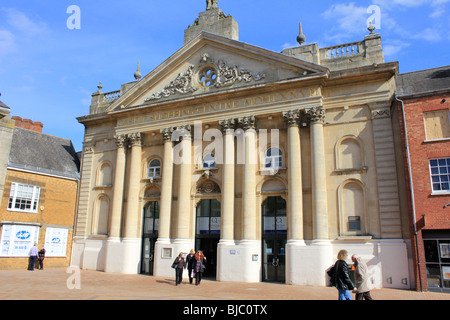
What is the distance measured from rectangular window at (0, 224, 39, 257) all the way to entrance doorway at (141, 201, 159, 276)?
7.67 metres

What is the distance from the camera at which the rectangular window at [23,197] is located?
2616 centimetres

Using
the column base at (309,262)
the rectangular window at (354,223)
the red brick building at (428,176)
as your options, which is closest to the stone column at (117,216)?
the column base at (309,262)

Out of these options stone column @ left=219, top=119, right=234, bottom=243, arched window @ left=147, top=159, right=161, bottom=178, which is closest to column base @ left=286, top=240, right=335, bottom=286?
stone column @ left=219, top=119, right=234, bottom=243

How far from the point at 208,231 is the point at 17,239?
508 inches

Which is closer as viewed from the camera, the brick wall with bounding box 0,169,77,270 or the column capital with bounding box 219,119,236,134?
the column capital with bounding box 219,119,236,134

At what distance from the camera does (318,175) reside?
21156mm

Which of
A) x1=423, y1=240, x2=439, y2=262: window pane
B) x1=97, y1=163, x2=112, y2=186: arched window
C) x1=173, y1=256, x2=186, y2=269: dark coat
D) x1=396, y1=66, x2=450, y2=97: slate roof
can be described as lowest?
x1=173, y1=256, x2=186, y2=269: dark coat

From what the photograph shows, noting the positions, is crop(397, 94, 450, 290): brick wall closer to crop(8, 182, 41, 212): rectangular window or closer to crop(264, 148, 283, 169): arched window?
crop(264, 148, 283, 169): arched window

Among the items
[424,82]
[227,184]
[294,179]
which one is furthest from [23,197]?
[424,82]

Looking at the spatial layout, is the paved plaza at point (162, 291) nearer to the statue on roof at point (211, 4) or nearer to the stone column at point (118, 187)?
the stone column at point (118, 187)

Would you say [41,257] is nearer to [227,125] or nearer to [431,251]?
[227,125]

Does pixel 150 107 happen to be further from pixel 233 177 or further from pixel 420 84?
pixel 420 84

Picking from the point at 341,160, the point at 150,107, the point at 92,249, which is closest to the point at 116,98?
the point at 150,107

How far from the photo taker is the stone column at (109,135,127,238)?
26375 millimetres
